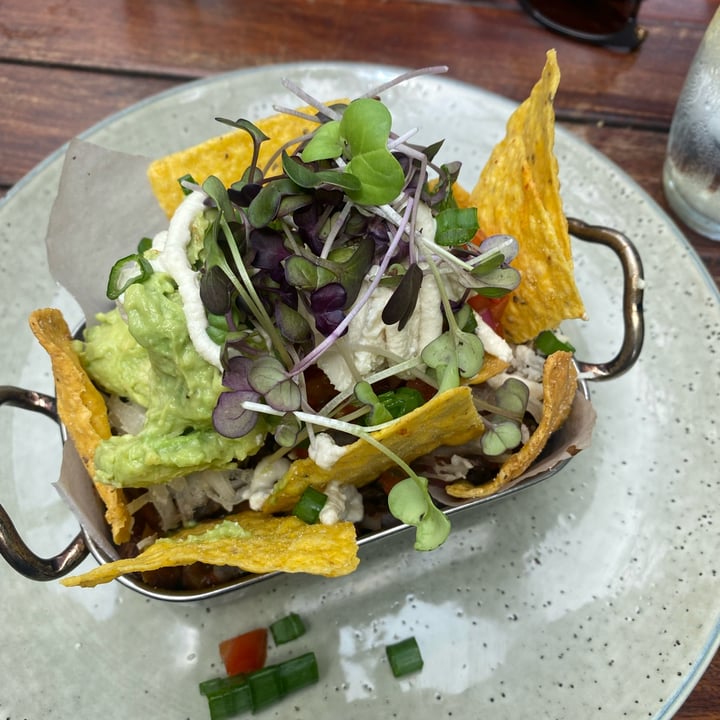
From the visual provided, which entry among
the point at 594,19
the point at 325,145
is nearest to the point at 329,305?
the point at 325,145

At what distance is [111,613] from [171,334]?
1.92ft

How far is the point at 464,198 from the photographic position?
4.67 feet

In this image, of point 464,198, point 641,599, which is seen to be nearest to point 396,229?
point 464,198

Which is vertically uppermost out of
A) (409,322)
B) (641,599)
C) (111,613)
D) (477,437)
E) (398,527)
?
(409,322)

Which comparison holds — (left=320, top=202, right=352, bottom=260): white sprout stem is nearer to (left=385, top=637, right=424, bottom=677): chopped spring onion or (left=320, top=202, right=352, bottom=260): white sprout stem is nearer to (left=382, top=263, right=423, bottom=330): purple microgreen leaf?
(left=382, top=263, right=423, bottom=330): purple microgreen leaf

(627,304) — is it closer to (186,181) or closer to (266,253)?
(266,253)

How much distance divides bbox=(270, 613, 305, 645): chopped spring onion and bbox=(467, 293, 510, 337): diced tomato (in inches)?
25.5

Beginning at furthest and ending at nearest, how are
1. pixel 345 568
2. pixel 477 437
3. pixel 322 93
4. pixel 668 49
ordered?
pixel 668 49, pixel 322 93, pixel 477 437, pixel 345 568

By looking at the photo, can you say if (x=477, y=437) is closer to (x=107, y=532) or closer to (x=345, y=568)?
(x=345, y=568)

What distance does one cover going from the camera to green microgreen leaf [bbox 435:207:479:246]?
47.1 inches

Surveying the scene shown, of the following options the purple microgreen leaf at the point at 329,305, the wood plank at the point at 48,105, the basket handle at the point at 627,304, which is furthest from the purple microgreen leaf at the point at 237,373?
the wood plank at the point at 48,105

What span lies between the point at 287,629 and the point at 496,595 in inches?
15.4

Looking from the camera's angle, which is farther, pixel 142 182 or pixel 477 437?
pixel 142 182

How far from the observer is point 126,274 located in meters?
1.24
